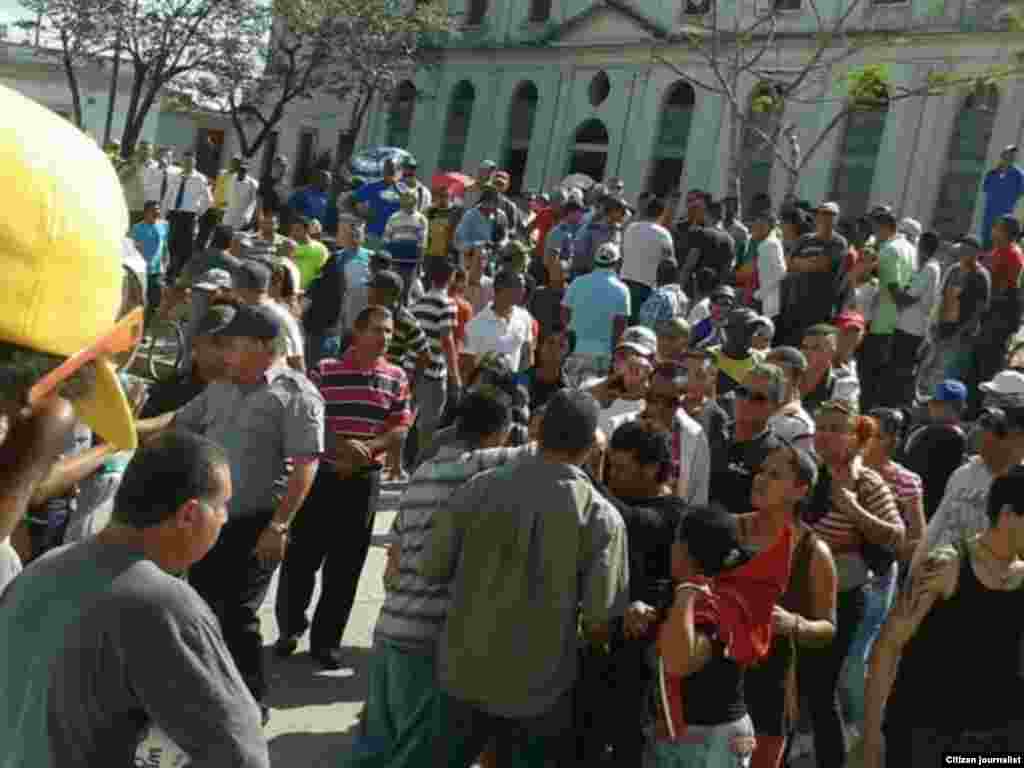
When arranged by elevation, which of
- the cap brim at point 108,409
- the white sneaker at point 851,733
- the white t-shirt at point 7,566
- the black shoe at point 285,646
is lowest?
the black shoe at point 285,646

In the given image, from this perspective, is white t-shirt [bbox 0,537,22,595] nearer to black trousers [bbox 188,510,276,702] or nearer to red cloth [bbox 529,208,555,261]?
black trousers [bbox 188,510,276,702]

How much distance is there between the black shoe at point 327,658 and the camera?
23.8ft

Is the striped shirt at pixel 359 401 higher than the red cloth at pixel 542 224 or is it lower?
lower

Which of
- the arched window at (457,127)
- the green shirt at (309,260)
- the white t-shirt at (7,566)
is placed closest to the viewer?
the white t-shirt at (7,566)

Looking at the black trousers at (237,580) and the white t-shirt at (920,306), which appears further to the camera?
the white t-shirt at (920,306)

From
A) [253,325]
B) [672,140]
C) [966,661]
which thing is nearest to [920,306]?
[253,325]

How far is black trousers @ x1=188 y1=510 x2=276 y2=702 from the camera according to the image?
6.13 metres

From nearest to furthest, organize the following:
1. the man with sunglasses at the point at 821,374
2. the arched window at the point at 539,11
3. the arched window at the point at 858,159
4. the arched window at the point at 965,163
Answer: the man with sunglasses at the point at 821,374, the arched window at the point at 965,163, the arched window at the point at 858,159, the arched window at the point at 539,11

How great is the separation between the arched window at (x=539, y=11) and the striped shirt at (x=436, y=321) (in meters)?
32.0

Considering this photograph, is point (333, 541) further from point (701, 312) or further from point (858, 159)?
point (858, 159)

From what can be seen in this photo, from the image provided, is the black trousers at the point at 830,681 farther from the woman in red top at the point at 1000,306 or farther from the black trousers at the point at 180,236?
the black trousers at the point at 180,236

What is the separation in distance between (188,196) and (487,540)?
15272 mm

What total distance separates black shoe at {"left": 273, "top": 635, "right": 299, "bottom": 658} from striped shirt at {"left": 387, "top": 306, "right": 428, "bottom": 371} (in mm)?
3142

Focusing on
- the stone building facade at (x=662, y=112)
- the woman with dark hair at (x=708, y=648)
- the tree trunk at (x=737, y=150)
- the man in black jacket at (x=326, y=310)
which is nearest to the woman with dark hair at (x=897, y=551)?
the woman with dark hair at (x=708, y=648)
